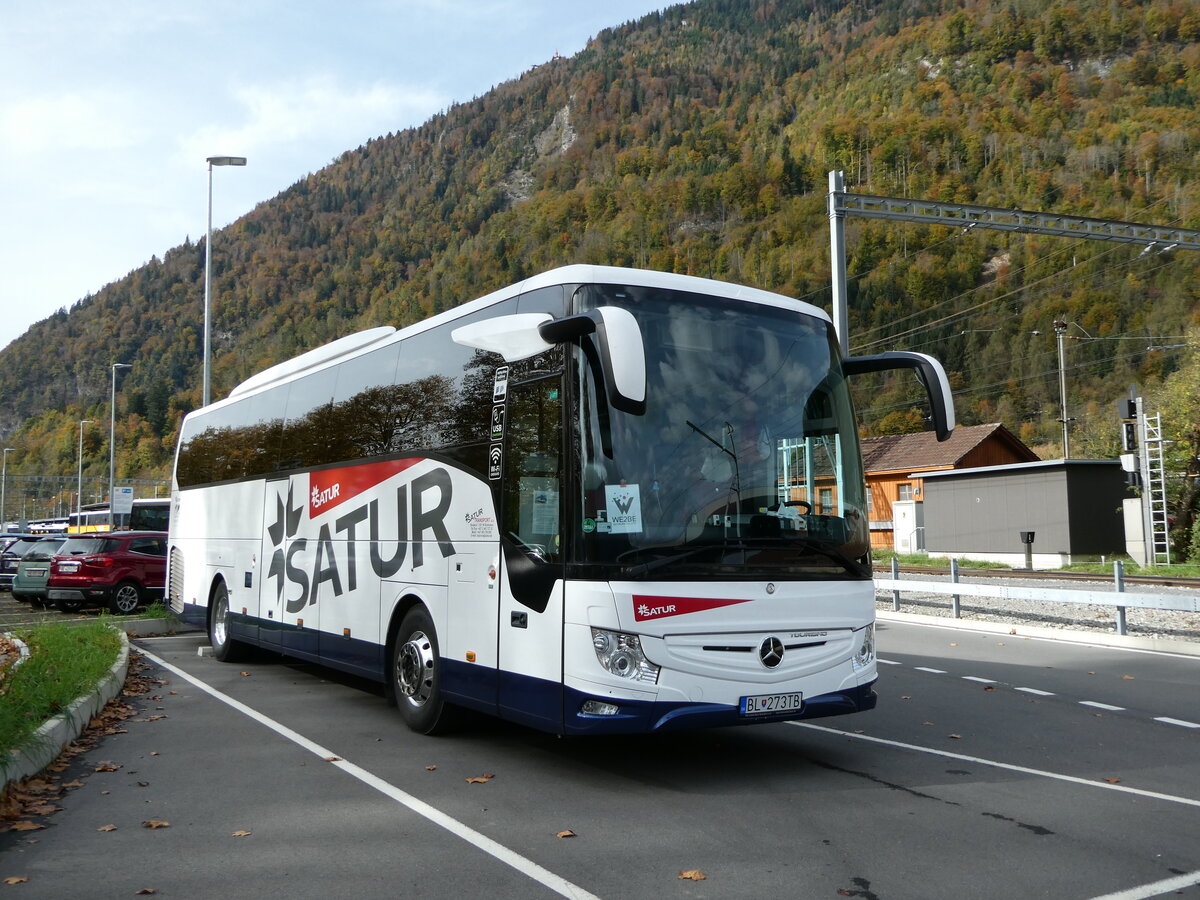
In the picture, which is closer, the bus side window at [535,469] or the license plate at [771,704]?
the license plate at [771,704]

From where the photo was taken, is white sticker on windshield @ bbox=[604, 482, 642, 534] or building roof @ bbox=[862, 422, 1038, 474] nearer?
white sticker on windshield @ bbox=[604, 482, 642, 534]

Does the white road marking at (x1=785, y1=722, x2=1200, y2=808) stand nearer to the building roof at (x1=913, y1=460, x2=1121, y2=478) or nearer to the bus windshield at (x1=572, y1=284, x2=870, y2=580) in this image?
the bus windshield at (x1=572, y1=284, x2=870, y2=580)

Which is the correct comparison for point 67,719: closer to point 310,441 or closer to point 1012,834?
point 310,441

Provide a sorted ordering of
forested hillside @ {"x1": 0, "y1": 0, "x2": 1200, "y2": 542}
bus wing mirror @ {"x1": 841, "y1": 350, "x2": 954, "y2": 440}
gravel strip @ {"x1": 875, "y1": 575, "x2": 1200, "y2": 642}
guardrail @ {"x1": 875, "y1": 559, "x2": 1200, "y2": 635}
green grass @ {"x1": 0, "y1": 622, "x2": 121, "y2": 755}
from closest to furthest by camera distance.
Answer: green grass @ {"x1": 0, "y1": 622, "x2": 121, "y2": 755} < bus wing mirror @ {"x1": 841, "y1": 350, "x2": 954, "y2": 440} < guardrail @ {"x1": 875, "y1": 559, "x2": 1200, "y2": 635} < gravel strip @ {"x1": 875, "y1": 575, "x2": 1200, "y2": 642} < forested hillside @ {"x1": 0, "y1": 0, "x2": 1200, "y2": 542}

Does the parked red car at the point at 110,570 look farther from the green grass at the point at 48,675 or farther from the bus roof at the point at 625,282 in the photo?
the bus roof at the point at 625,282

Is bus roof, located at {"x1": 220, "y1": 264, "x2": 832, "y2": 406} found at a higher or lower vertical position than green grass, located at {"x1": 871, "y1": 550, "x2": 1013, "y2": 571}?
higher

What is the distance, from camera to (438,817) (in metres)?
6.25

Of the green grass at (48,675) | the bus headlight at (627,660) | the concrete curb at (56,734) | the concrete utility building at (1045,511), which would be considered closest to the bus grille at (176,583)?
the green grass at (48,675)

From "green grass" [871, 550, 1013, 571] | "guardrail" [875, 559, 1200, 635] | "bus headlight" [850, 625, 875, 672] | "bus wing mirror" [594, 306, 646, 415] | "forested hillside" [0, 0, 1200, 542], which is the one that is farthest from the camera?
"forested hillside" [0, 0, 1200, 542]

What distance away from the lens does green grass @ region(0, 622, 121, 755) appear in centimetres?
742

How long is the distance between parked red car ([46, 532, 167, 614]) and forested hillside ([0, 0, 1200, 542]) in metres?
33.4

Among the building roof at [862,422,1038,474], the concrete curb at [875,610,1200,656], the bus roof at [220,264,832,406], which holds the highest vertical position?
the building roof at [862,422,1038,474]

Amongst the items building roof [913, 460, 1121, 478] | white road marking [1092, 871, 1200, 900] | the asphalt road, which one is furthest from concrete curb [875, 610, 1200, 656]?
building roof [913, 460, 1121, 478]

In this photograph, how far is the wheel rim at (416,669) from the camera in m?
8.70
